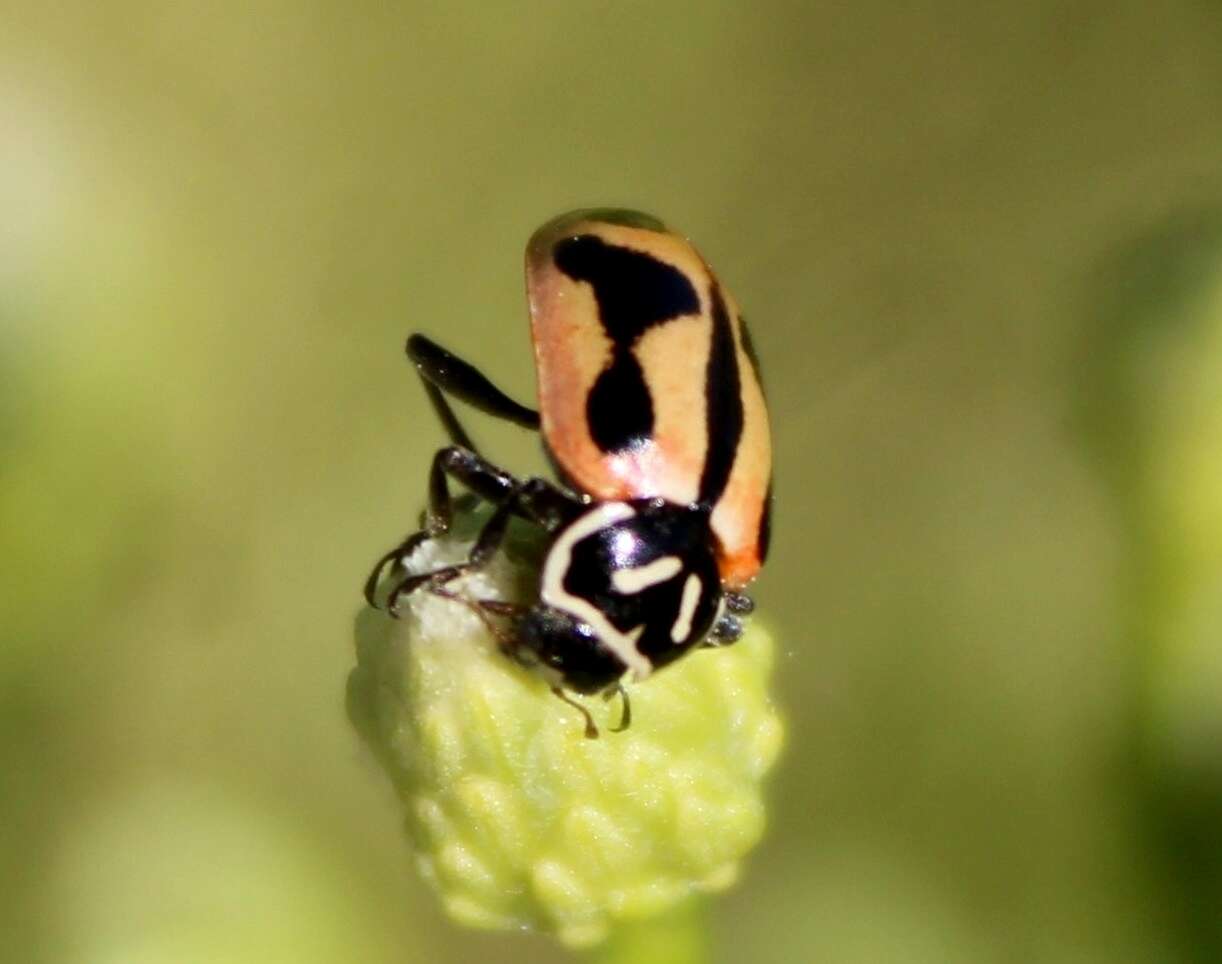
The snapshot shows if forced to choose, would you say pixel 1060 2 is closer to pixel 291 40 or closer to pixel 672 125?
pixel 672 125

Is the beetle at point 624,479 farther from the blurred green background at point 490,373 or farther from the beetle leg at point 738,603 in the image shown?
the blurred green background at point 490,373

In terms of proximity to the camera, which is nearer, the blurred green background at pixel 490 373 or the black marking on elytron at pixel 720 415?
the black marking on elytron at pixel 720 415

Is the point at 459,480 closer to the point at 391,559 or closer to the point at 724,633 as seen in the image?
the point at 391,559

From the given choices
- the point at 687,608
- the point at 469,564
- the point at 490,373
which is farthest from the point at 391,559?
the point at 490,373

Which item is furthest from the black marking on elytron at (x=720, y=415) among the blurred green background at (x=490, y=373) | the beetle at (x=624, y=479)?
the blurred green background at (x=490, y=373)

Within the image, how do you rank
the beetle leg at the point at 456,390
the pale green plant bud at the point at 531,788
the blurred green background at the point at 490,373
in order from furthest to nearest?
1. the blurred green background at the point at 490,373
2. the beetle leg at the point at 456,390
3. the pale green plant bud at the point at 531,788

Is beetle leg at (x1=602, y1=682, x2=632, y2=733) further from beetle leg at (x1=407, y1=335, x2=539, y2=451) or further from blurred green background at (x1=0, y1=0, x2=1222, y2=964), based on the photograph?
blurred green background at (x1=0, y1=0, x2=1222, y2=964)
